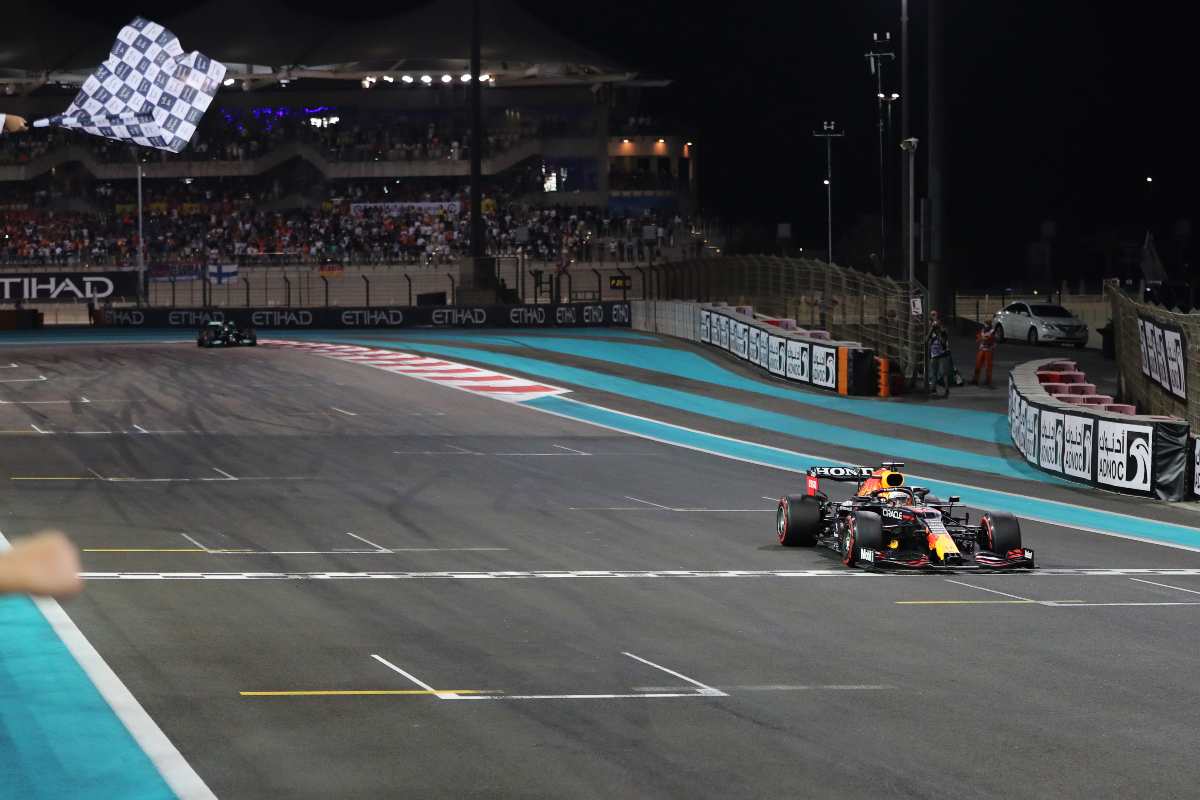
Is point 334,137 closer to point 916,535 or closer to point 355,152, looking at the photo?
point 355,152

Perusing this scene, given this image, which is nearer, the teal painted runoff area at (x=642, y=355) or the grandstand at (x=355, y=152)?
the teal painted runoff area at (x=642, y=355)

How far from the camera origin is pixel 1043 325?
51.0 meters

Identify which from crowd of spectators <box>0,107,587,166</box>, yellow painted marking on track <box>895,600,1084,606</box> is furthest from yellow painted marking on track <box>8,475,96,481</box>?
crowd of spectators <box>0,107,587,166</box>

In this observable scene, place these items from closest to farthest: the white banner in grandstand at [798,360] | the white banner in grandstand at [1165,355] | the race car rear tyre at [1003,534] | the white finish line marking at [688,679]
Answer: the white finish line marking at [688,679], the race car rear tyre at [1003,534], the white banner in grandstand at [1165,355], the white banner in grandstand at [798,360]

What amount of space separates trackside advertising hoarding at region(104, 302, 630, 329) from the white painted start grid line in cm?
923

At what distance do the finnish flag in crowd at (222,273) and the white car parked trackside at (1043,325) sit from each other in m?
32.3

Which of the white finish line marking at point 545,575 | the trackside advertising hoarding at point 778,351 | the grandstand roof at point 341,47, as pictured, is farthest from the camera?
the grandstand roof at point 341,47

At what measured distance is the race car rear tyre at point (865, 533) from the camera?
18.0 metres

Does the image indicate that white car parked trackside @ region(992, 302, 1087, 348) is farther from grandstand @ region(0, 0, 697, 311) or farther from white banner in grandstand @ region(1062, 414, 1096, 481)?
grandstand @ region(0, 0, 697, 311)

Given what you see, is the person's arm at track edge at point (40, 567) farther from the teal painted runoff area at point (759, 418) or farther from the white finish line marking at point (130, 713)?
the teal painted runoff area at point (759, 418)

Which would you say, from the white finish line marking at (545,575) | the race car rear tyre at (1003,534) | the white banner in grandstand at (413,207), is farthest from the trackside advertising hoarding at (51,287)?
the race car rear tyre at (1003,534)

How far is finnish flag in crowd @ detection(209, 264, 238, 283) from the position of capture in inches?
2714

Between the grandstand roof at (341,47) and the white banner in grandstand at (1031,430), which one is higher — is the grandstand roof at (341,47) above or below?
above

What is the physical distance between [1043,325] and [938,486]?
2680 cm
